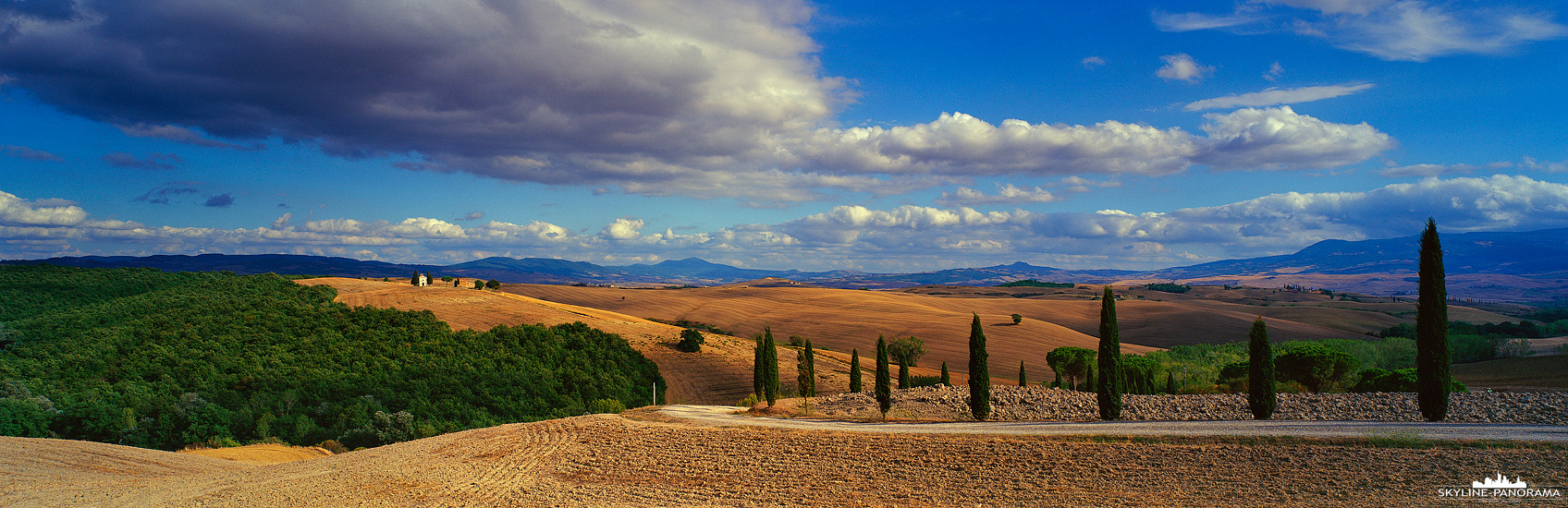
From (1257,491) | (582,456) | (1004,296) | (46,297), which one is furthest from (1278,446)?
(1004,296)

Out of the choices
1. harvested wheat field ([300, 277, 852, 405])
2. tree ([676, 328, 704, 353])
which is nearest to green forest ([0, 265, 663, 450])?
harvested wheat field ([300, 277, 852, 405])

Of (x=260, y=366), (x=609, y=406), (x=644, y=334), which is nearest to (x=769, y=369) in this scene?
(x=609, y=406)

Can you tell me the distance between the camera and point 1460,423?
1973 centimetres

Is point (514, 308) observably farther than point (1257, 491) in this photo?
Yes

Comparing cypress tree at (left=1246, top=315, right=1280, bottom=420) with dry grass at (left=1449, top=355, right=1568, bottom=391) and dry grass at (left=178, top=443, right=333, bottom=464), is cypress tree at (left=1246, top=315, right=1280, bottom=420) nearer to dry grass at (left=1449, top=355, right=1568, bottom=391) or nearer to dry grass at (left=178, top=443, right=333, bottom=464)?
dry grass at (left=1449, top=355, right=1568, bottom=391)

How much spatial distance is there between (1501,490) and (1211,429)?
7.34 metres

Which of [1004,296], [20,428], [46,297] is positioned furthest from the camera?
[1004,296]

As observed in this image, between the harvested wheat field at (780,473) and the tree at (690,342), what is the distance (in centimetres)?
3306

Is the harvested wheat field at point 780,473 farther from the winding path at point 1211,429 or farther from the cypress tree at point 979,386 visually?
the cypress tree at point 979,386

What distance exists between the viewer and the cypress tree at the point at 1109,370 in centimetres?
2470

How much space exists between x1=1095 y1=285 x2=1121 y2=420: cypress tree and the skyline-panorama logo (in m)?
11.6

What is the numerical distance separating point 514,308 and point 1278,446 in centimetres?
5765

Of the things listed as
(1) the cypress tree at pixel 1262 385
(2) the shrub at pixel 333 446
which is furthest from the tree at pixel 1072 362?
(2) the shrub at pixel 333 446

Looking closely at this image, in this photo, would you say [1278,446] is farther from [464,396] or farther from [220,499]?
[464,396]
